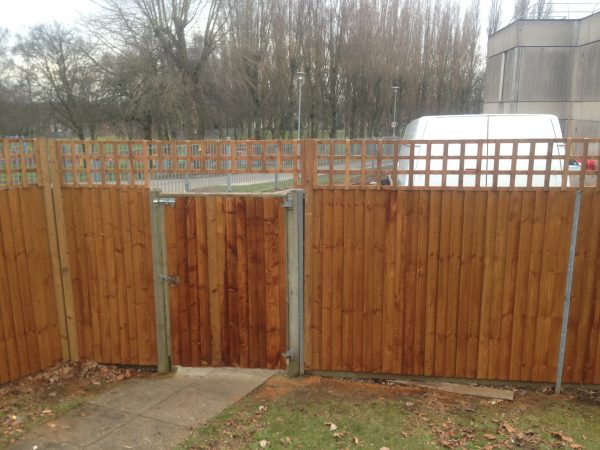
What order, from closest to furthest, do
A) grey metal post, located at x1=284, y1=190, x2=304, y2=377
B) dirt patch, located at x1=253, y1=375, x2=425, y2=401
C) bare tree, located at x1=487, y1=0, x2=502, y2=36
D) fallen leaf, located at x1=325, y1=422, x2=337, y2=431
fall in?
fallen leaf, located at x1=325, y1=422, x2=337, y2=431 → dirt patch, located at x1=253, y1=375, x2=425, y2=401 → grey metal post, located at x1=284, y1=190, x2=304, y2=377 → bare tree, located at x1=487, y1=0, x2=502, y2=36

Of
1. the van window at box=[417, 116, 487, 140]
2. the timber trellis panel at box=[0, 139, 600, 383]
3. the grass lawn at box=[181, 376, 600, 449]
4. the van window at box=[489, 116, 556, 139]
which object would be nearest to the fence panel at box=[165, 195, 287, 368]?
the timber trellis panel at box=[0, 139, 600, 383]

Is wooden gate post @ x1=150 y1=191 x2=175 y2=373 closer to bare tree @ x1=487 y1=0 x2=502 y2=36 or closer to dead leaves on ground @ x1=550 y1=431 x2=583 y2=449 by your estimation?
dead leaves on ground @ x1=550 y1=431 x2=583 y2=449

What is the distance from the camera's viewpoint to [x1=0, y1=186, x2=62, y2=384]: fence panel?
430cm

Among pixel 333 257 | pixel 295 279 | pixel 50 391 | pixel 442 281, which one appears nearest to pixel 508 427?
pixel 442 281

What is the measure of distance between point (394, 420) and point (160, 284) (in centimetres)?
253

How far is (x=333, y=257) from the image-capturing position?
4.42 m

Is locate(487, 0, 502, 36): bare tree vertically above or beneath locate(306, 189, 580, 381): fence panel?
above

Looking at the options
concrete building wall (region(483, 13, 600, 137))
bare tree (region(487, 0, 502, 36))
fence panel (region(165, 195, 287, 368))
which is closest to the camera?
fence panel (region(165, 195, 287, 368))

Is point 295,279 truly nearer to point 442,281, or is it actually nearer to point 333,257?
point 333,257

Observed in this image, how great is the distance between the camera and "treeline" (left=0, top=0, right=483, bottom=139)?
2489 centimetres

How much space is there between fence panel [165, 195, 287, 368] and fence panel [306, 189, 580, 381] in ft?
1.21

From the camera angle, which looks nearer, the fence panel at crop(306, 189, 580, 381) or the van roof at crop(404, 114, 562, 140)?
the fence panel at crop(306, 189, 580, 381)

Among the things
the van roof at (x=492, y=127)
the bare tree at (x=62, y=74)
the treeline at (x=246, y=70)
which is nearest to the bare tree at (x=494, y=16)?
the treeline at (x=246, y=70)

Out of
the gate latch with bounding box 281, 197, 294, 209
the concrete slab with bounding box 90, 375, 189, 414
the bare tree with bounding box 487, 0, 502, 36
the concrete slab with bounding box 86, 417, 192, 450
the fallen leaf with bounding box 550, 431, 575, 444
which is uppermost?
the bare tree with bounding box 487, 0, 502, 36
